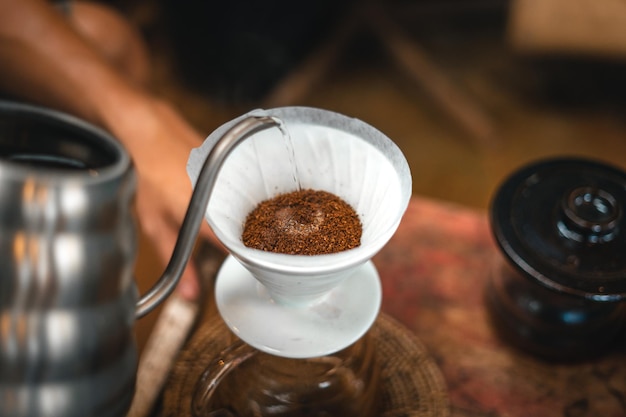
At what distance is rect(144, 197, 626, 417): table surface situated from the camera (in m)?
0.84

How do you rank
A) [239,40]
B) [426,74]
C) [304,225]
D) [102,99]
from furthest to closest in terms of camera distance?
[426,74], [239,40], [102,99], [304,225]

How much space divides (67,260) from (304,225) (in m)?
0.23

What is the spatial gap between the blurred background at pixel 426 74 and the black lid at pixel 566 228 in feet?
3.36

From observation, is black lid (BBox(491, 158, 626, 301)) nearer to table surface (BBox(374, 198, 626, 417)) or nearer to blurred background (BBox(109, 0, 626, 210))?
table surface (BBox(374, 198, 626, 417))

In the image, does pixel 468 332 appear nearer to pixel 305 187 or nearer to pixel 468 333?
pixel 468 333

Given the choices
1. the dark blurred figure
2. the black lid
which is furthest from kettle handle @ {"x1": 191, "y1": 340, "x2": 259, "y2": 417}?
the dark blurred figure

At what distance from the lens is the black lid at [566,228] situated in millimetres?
774

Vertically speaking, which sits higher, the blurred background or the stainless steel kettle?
the stainless steel kettle

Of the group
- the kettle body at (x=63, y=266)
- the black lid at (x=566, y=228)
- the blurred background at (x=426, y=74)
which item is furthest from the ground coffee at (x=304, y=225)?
the blurred background at (x=426, y=74)

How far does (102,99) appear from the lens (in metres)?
1.03

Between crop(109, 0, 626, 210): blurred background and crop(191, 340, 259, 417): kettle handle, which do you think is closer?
crop(191, 340, 259, 417): kettle handle

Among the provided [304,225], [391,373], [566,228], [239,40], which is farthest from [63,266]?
[239,40]

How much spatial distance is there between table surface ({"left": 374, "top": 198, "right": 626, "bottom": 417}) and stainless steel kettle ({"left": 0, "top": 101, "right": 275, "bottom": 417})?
1.63ft

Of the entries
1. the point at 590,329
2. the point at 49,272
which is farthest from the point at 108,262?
the point at 590,329
